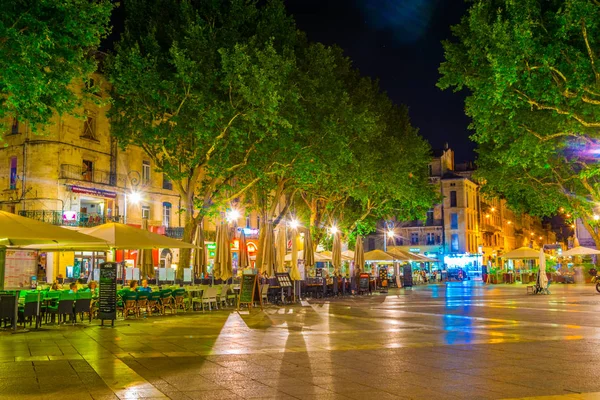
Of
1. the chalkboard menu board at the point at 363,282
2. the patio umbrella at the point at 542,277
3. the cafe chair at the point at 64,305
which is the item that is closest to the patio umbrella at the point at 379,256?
the chalkboard menu board at the point at 363,282

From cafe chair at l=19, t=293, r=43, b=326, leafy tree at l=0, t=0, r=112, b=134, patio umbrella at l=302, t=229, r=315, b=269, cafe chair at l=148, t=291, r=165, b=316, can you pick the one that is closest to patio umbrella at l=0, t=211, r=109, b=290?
cafe chair at l=19, t=293, r=43, b=326

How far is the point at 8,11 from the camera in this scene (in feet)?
44.7

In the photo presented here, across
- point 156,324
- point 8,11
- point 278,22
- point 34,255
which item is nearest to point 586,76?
point 278,22

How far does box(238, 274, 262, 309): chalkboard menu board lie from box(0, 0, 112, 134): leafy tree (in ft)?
30.0

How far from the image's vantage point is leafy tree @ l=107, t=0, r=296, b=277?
23.5 metres

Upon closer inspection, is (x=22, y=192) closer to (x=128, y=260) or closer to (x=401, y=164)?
(x=128, y=260)

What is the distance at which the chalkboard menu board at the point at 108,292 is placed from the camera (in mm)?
15922

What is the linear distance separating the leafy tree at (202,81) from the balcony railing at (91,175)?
10661mm

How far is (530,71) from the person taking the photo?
67.8 ft

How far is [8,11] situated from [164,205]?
3072 centimetres

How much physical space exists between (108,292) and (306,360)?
7872 mm

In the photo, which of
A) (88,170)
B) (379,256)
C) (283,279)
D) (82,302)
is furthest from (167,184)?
(82,302)

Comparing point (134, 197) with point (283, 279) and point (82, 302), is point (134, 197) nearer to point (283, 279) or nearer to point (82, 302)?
point (283, 279)

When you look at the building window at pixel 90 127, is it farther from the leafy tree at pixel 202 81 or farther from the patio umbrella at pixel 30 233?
the patio umbrella at pixel 30 233
